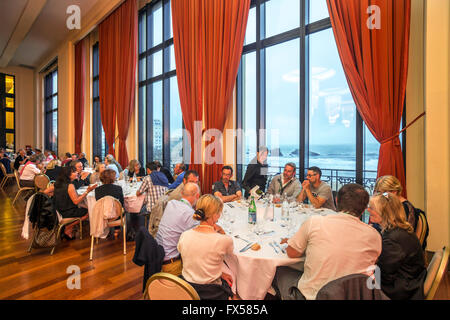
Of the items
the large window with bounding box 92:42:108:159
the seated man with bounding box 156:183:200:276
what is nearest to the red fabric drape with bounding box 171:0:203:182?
the seated man with bounding box 156:183:200:276

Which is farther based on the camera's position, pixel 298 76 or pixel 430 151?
pixel 298 76

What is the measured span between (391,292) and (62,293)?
2921 mm

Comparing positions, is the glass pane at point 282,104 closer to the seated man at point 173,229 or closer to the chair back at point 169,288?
the seated man at point 173,229

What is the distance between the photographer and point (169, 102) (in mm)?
6660

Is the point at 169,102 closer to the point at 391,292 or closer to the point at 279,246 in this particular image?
the point at 279,246

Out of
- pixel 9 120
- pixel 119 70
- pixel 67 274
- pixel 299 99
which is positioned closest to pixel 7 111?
pixel 9 120

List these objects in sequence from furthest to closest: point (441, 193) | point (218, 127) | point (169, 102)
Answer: point (169, 102) < point (218, 127) < point (441, 193)

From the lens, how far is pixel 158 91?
7.03m

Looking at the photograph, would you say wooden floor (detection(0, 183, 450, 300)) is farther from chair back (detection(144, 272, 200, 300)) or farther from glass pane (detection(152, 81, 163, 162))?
glass pane (detection(152, 81, 163, 162))

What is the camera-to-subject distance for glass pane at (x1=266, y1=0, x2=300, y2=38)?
4.19 metres
